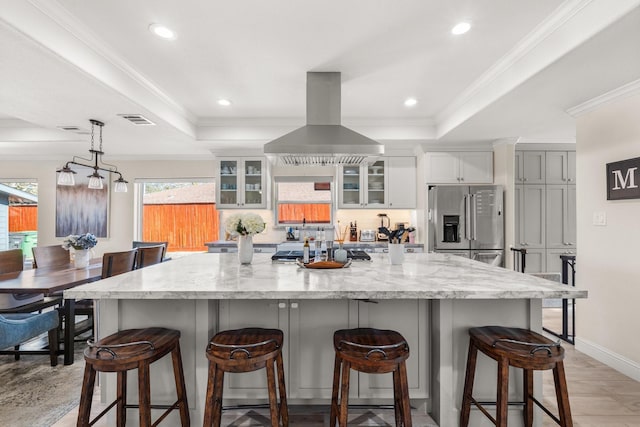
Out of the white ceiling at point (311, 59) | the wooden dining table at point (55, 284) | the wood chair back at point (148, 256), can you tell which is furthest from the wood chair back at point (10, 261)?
the white ceiling at point (311, 59)

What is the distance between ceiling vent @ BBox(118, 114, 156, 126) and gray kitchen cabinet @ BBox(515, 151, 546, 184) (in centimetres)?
489

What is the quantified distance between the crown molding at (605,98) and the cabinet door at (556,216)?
1893mm

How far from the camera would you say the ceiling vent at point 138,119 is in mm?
3439

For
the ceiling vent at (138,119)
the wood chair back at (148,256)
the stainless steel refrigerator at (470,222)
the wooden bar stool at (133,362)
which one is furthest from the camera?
the stainless steel refrigerator at (470,222)

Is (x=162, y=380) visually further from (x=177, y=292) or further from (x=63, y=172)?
(x=63, y=172)

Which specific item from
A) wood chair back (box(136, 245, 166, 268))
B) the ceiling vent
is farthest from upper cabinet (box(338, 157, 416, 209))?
the ceiling vent

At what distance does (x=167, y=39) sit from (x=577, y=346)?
4.51 meters

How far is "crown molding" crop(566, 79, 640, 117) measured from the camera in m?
2.66

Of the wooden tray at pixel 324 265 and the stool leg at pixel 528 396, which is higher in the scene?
the wooden tray at pixel 324 265

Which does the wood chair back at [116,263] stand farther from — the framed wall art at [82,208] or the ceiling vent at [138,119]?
the framed wall art at [82,208]

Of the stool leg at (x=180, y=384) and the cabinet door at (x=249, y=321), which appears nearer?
the stool leg at (x=180, y=384)

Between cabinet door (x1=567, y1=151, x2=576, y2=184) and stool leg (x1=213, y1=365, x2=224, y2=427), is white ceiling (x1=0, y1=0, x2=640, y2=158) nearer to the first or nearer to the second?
cabinet door (x1=567, y1=151, x2=576, y2=184)

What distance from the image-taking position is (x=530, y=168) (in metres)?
4.90

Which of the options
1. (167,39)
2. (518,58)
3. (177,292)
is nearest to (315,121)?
(167,39)
